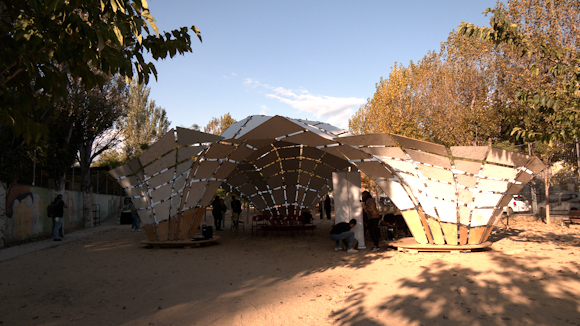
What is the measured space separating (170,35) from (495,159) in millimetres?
9274

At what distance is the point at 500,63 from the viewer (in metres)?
19.1

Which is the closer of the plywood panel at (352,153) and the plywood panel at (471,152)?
the plywood panel at (471,152)

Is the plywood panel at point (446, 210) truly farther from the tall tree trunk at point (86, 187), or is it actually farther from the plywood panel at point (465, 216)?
the tall tree trunk at point (86, 187)

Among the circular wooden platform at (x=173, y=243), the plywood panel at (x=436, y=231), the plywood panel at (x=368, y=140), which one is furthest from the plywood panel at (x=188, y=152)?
the plywood panel at (x=436, y=231)

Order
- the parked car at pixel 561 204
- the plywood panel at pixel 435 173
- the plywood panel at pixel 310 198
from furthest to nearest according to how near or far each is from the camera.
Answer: the plywood panel at pixel 310 198 < the parked car at pixel 561 204 < the plywood panel at pixel 435 173

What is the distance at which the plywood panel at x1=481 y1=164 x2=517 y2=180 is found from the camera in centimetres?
1026

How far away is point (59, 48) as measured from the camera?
3807 mm

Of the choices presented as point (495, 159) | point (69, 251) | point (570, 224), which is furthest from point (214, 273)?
point (570, 224)

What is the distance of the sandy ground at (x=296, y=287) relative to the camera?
504cm

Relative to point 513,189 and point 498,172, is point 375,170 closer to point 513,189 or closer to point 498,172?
point 498,172

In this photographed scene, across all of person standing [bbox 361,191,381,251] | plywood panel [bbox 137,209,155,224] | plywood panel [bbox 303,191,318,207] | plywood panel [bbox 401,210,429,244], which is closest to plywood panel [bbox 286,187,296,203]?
plywood panel [bbox 303,191,318,207]

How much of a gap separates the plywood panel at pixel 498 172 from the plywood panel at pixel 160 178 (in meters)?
9.70

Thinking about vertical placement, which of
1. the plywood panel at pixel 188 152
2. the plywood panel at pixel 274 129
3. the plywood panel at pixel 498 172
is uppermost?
the plywood panel at pixel 274 129

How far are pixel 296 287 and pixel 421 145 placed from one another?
602cm
